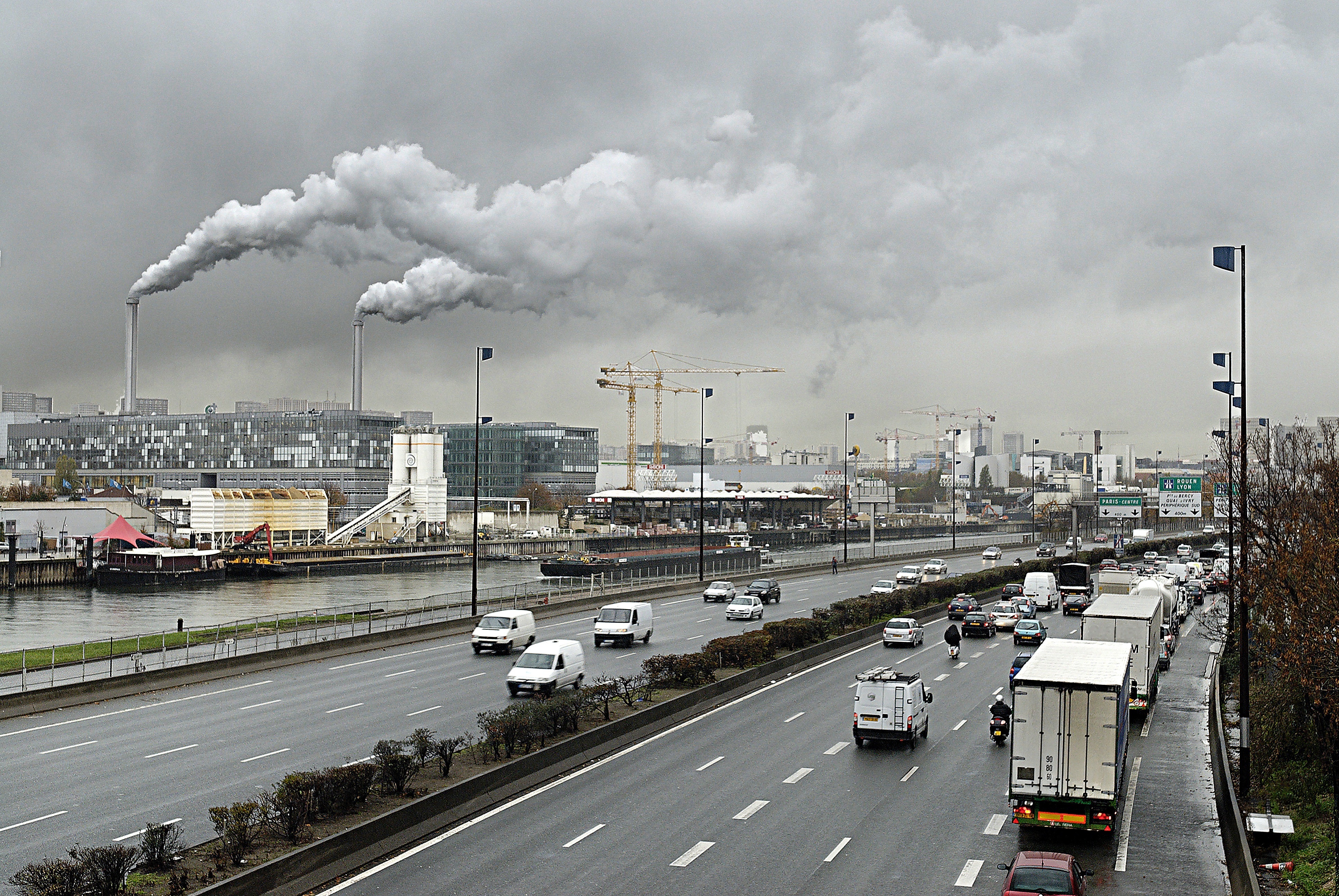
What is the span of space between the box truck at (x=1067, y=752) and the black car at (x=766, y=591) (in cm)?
4787

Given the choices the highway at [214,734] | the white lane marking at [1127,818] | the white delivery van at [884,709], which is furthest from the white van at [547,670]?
the white lane marking at [1127,818]

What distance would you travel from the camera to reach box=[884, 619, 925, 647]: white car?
167 feet

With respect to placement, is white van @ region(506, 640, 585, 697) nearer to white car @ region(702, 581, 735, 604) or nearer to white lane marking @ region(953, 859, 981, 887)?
white lane marking @ region(953, 859, 981, 887)

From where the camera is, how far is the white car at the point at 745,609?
60.2 metres

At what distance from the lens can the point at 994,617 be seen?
2322 inches

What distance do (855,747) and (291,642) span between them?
25.5 metres

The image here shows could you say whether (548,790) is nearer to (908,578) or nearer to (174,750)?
(174,750)

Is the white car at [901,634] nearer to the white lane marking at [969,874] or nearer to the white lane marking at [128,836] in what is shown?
the white lane marking at [969,874]

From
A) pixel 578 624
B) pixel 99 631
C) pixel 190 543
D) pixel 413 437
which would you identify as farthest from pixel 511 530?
pixel 578 624

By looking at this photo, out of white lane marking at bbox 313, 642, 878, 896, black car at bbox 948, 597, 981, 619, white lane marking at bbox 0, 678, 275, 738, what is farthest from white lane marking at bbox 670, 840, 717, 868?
black car at bbox 948, 597, 981, 619

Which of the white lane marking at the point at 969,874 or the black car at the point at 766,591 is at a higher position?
the white lane marking at the point at 969,874

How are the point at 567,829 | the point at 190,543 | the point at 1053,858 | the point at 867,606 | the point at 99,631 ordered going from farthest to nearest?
the point at 190,543 < the point at 99,631 < the point at 867,606 < the point at 567,829 < the point at 1053,858

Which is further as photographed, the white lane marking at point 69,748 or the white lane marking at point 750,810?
the white lane marking at point 69,748

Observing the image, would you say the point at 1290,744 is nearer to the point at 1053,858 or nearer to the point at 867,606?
the point at 1053,858
